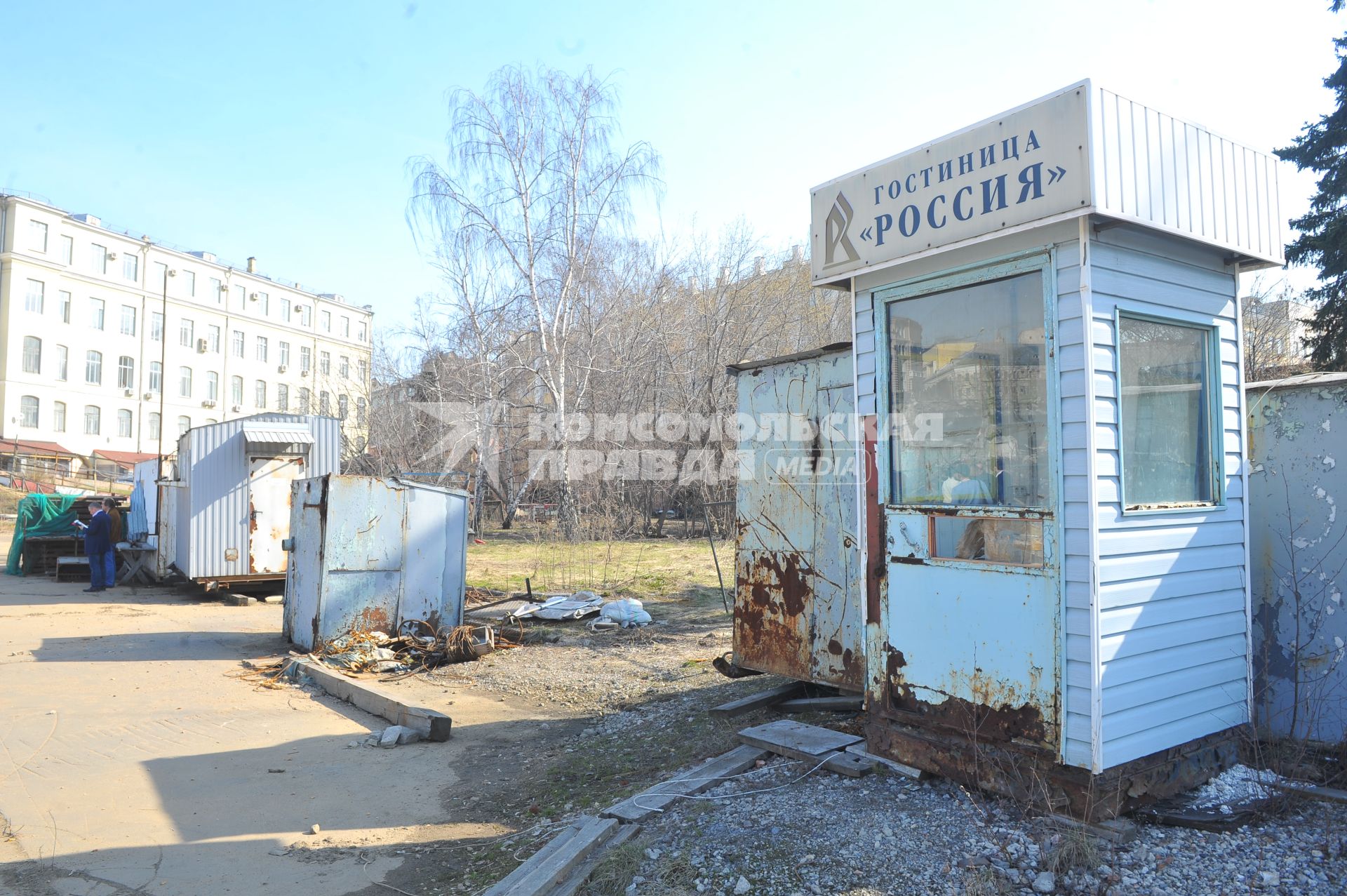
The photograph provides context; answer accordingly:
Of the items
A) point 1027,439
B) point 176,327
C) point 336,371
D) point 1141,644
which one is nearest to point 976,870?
point 1141,644

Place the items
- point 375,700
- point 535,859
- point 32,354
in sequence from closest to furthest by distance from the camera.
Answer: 1. point 535,859
2. point 375,700
3. point 32,354

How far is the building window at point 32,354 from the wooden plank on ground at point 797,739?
174 ft

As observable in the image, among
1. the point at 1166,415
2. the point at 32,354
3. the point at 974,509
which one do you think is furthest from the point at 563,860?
the point at 32,354

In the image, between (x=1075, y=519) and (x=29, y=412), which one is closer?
(x=1075, y=519)

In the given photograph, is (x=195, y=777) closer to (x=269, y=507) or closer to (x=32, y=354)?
(x=269, y=507)

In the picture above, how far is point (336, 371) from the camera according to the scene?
63812 millimetres

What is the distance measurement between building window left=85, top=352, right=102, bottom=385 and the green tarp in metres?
35.6

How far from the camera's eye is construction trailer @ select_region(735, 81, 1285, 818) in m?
3.86

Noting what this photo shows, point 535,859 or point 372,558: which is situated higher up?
point 372,558

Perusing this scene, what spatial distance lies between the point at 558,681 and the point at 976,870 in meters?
5.64

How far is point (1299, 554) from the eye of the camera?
476 centimetres

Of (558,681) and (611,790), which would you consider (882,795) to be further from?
(558,681)

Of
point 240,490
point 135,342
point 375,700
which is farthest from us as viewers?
point 135,342

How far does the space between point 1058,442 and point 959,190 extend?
137cm
